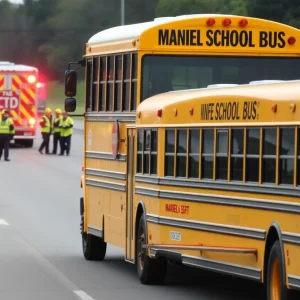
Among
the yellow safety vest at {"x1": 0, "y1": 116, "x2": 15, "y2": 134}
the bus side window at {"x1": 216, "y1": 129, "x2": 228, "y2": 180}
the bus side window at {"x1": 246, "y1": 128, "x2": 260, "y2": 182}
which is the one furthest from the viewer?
the yellow safety vest at {"x1": 0, "y1": 116, "x2": 15, "y2": 134}

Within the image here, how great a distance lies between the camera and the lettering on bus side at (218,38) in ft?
49.3

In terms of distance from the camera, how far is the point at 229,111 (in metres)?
11.5

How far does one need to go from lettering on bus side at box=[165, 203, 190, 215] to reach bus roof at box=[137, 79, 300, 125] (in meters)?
0.83

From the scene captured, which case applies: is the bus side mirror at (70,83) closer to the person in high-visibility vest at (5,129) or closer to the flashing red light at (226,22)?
the flashing red light at (226,22)

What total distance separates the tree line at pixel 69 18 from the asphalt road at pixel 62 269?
52.7 meters

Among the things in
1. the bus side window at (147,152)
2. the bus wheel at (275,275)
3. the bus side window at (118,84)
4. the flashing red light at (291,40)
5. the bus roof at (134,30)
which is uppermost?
the bus roof at (134,30)

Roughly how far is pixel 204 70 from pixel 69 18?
312ft

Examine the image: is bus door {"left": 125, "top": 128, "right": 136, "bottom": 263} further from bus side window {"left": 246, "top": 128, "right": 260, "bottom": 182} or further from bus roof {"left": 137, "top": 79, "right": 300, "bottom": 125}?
bus side window {"left": 246, "top": 128, "right": 260, "bottom": 182}

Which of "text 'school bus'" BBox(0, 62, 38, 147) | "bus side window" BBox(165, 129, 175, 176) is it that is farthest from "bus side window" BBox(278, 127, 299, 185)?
"text 'school bus'" BBox(0, 62, 38, 147)

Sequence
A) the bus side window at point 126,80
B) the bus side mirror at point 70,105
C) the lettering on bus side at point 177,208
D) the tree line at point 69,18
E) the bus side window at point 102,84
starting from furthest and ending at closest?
the tree line at point 69,18 < the bus side mirror at point 70,105 < the bus side window at point 102,84 < the bus side window at point 126,80 < the lettering on bus side at point 177,208

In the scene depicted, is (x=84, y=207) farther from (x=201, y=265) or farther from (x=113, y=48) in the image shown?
(x=201, y=265)

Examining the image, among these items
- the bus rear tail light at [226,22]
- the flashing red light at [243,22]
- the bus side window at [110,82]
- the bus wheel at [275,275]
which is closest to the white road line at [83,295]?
the bus wheel at [275,275]

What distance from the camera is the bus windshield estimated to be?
49.3 ft

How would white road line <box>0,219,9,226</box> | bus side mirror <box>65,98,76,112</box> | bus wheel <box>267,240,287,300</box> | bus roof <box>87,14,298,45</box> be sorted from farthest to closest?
white road line <box>0,219,9,226</box> → bus side mirror <box>65,98,76,112</box> → bus roof <box>87,14,298,45</box> → bus wheel <box>267,240,287,300</box>
